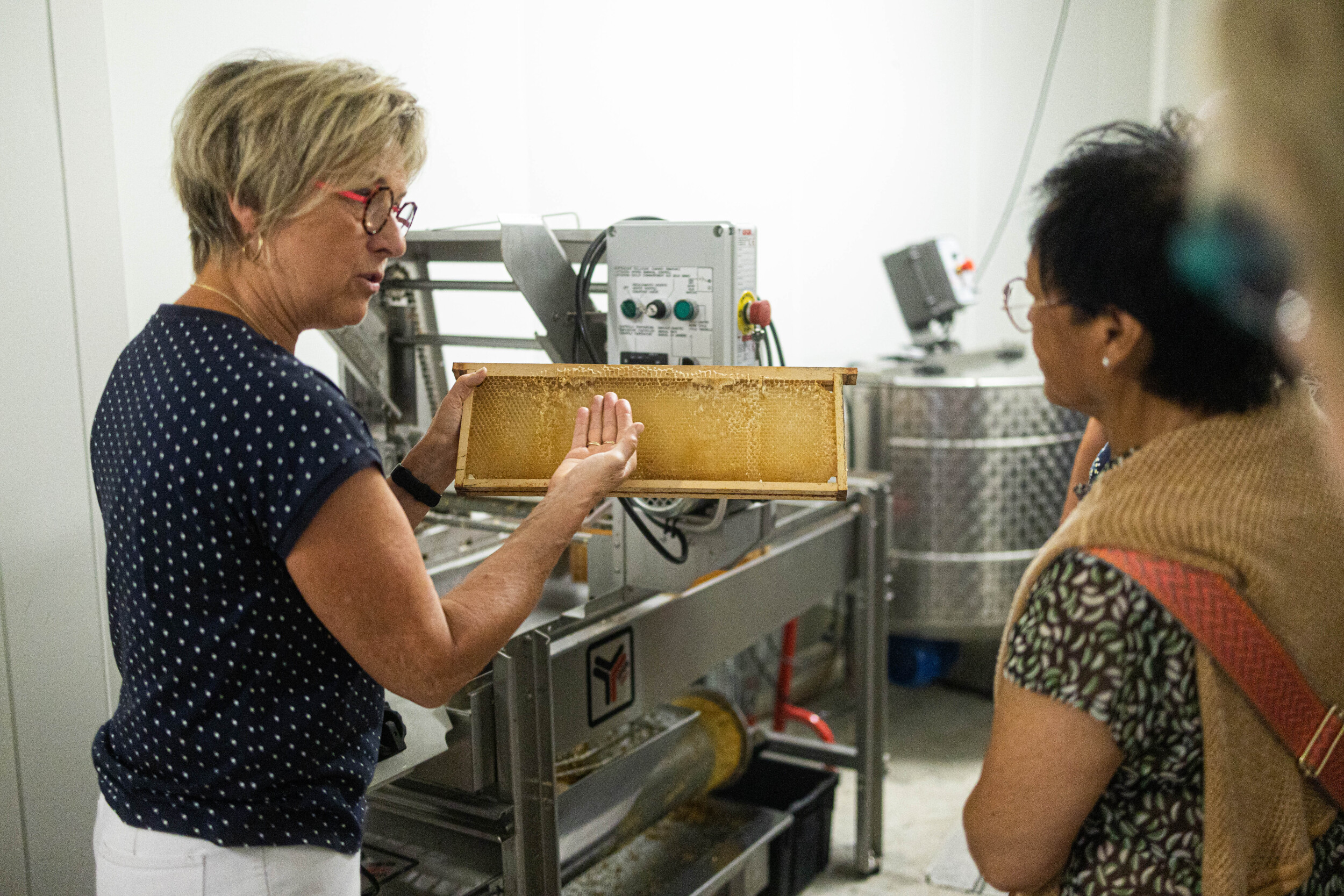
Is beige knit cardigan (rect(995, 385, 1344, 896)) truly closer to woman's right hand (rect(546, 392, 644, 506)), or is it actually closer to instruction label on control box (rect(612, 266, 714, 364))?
woman's right hand (rect(546, 392, 644, 506))

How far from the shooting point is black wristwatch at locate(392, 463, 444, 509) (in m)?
1.37

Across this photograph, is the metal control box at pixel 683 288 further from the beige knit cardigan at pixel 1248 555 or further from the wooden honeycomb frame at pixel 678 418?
the beige knit cardigan at pixel 1248 555

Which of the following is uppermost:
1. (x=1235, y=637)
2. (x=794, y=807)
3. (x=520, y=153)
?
(x=520, y=153)

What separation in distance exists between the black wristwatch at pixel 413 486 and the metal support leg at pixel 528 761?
0.29 meters

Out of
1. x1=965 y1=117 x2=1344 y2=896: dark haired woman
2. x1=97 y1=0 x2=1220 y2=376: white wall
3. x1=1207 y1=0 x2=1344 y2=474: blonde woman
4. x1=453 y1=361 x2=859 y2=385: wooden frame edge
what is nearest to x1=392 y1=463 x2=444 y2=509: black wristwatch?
x1=453 y1=361 x2=859 y2=385: wooden frame edge

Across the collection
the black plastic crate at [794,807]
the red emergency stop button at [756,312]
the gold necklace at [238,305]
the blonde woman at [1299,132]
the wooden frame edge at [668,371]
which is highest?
the blonde woman at [1299,132]

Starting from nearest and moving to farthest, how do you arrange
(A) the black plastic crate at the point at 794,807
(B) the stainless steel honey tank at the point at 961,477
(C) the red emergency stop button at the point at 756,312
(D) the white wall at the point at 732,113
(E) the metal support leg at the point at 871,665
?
(C) the red emergency stop button at the point at 756,312, (D) the white wall at the point at 732,113, (A) the black plastic crate at the point at 794,807, (E) the metal support leg at the point at 871,665, (B) the stainless steel honey tank at the point at 961,477

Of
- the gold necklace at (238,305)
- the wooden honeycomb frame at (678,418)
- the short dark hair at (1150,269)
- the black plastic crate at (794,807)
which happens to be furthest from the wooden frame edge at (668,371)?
the black plastic crate at (794,807)

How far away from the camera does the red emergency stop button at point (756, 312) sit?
5.50 feet

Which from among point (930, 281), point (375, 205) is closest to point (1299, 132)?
Result: point (375, 205)

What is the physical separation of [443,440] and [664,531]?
55 cm

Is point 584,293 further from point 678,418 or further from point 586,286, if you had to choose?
point 678,418

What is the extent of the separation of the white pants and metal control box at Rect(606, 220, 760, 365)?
36.8 inches

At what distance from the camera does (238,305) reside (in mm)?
1023
